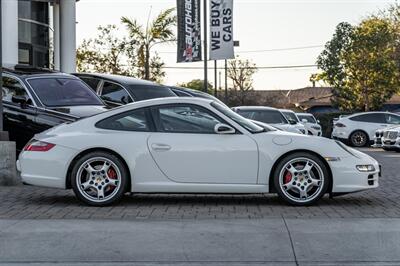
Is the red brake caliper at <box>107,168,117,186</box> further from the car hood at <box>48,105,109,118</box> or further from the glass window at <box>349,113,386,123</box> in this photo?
the glass window at <box>349,113,386,123</box>

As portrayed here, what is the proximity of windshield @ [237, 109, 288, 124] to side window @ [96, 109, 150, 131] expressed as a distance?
A: 10.8 meters

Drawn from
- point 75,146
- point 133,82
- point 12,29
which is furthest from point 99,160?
point 12,29

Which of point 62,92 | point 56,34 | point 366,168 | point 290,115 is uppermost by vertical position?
point 56,34

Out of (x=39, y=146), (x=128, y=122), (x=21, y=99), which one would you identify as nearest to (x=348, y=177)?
(x=128, y=122)

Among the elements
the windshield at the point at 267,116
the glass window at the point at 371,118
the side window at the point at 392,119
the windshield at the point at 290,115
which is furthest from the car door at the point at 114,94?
the glass window at the point at 371,118

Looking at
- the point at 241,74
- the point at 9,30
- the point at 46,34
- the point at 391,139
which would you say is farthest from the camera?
the point at 241,74

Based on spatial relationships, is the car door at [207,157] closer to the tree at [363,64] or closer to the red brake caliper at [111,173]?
the red brake caliper at [111,173]

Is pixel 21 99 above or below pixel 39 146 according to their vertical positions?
above

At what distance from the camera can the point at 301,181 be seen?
812cm

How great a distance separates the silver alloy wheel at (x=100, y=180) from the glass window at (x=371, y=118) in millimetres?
Result: 20246

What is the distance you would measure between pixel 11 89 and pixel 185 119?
4.80m

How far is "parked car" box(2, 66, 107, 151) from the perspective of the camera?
11.1 meters

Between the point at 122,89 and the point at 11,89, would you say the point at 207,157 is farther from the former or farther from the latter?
the point at 122,89

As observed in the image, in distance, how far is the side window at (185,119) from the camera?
828 centimetres
